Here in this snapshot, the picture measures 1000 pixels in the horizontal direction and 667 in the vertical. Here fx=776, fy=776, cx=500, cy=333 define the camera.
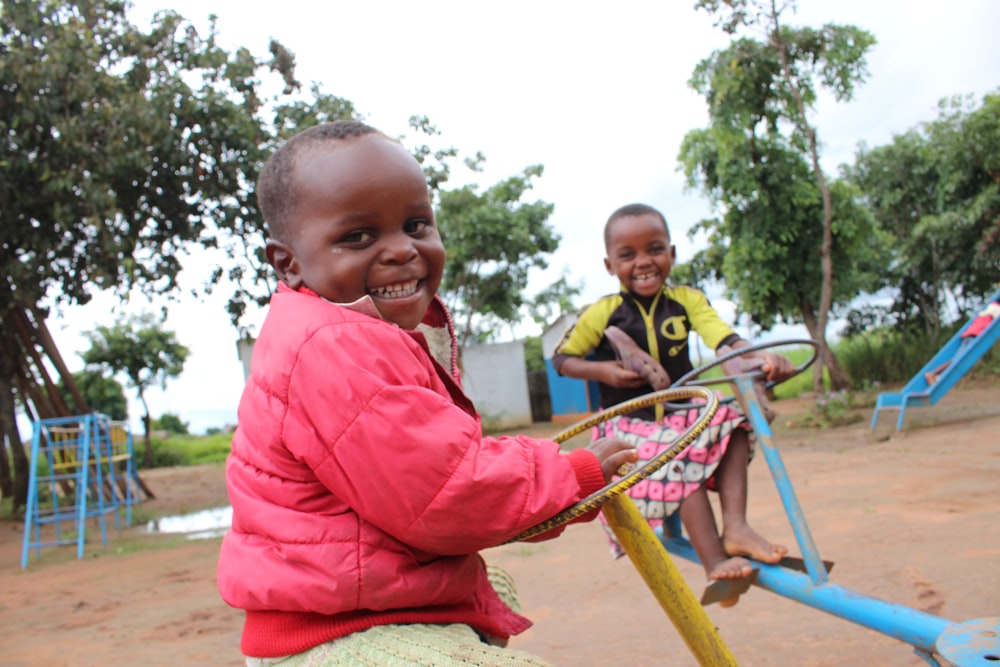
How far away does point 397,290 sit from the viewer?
1476mm

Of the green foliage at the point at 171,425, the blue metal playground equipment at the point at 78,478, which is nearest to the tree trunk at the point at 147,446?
the blue metal playground equipment at the point at 78,478

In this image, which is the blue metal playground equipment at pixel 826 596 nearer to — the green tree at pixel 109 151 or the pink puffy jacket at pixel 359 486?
the pink puffy jacket at pixel 359 486

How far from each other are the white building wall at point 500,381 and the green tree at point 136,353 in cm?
714

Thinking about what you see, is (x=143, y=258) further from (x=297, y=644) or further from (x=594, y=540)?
(x=297, y=644)

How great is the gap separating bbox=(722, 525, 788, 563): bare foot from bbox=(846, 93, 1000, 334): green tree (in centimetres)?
1315

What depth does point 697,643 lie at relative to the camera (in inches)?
60.7

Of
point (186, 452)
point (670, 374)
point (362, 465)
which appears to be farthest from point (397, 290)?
point (186, 452)

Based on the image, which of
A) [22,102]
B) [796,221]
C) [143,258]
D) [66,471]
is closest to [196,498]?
[66,471]

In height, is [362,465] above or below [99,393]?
above

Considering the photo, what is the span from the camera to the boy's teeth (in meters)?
1.46

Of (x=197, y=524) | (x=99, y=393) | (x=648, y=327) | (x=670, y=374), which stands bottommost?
(x=197, y=524)

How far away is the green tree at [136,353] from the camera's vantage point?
18.0m

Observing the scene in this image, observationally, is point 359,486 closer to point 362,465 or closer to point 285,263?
point 362,465

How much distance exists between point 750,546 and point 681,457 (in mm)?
367
